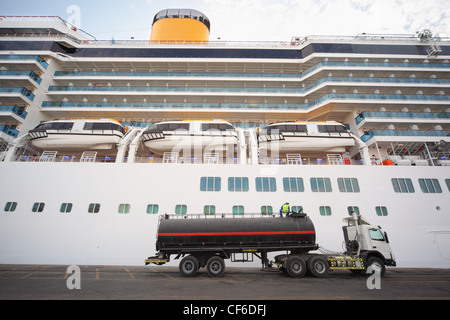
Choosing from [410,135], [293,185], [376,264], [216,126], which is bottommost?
[376,264]

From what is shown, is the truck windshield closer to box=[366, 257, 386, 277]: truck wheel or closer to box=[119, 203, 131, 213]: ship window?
box=[366, 257, 386, 277]: truck wheel

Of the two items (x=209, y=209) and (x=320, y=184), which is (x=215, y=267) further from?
(x=320, y=184)

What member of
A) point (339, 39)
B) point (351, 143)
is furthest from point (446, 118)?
point (339, 39)

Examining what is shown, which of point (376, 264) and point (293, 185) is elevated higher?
point (293, 185)

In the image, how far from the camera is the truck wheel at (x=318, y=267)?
8.89 metres

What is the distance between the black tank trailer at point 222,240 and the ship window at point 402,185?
7773 mm

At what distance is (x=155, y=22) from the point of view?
2642cm

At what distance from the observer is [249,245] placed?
919 centimetres

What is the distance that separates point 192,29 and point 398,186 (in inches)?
1001

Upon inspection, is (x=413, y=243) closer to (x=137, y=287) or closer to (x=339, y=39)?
(x=137, y=287)

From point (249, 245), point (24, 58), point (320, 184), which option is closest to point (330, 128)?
point (320, 184)

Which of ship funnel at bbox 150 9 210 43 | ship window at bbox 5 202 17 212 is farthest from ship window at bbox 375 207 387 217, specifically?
ship funnel at bbox 150 9 210 43

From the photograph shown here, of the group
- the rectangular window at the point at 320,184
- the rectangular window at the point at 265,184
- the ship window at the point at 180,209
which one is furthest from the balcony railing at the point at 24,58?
the rectangular window at the point at 320,184

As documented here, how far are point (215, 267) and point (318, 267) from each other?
4.23m
